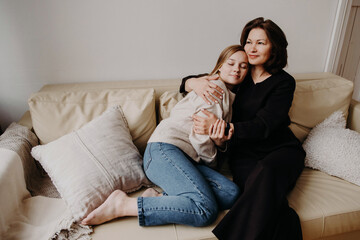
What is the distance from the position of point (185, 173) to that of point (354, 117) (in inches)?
50.0

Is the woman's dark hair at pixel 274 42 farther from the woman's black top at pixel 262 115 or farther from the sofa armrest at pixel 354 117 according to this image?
the sofa armrest at pixel 354 117

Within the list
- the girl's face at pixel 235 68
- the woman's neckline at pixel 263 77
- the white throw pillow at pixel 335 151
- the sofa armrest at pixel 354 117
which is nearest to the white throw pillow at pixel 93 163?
the girl's face at pixel 235 68

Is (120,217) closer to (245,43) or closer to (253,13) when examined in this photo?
(245,43)

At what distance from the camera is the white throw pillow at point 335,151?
4.47 ft

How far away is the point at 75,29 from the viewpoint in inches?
63.4

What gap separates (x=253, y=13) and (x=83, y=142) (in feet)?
4.53

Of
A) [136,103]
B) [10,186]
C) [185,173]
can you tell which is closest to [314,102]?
[185,173]

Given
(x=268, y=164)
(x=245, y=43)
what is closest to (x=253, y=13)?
(x=245, y=43)

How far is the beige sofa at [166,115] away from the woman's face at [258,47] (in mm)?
431

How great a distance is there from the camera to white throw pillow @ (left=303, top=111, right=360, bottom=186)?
136 cm

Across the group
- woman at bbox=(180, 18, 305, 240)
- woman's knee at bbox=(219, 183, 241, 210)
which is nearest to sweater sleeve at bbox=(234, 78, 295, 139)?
woman at bbox=(180, 18, 305, 240)

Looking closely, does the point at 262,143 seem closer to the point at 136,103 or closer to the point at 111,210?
the point at 136,103

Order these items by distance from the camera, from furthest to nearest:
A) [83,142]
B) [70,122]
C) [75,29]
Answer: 1. [75,29]
2. [70,122]
3. [83,142]

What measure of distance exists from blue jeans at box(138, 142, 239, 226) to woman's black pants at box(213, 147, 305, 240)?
8 cm
